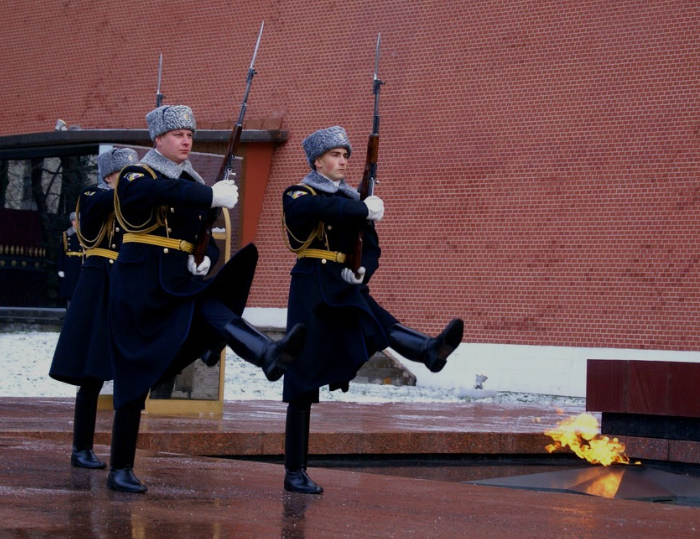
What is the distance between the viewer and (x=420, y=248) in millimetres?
15703

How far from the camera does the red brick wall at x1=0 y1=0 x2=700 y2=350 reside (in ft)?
45.8

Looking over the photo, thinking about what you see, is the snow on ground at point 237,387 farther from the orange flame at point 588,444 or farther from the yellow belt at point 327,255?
the yellow belt at point 327,255

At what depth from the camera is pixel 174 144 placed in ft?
16.7

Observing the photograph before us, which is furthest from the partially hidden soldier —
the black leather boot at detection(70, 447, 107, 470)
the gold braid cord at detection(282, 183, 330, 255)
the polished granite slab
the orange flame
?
the orange flame

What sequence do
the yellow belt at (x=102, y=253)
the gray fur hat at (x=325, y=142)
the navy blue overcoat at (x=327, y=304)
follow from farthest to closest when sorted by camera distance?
the yellow belt at (x=102, y=253) < the gray fur hat at (x=325, y=142) < the navy blue overcoat at (x=327, y=304)

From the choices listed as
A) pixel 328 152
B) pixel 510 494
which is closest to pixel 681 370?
pixel 510 494

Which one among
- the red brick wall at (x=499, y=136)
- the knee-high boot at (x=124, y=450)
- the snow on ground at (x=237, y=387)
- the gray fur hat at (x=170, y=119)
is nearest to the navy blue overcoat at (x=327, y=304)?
the gray fur hat at (x=170, y=119)

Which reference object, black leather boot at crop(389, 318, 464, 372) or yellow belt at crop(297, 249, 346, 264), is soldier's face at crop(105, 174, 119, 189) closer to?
yellow belt at crop(297, 249, 346, 264)

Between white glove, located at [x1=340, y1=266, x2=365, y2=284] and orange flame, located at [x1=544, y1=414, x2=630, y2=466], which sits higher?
white glove, located at [x1=340, y1=266, x2=365, y2=284]

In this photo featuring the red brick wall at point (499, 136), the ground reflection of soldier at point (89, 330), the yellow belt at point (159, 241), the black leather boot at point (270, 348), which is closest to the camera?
the black leather boot at point (270, 348)

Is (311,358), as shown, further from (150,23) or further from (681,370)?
(150,23)

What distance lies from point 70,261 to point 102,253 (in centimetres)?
1047

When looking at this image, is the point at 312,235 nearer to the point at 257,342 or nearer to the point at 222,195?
the point at 222,195

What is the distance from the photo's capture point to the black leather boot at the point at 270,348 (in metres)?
4.49
